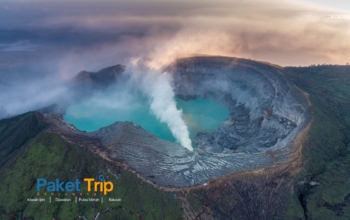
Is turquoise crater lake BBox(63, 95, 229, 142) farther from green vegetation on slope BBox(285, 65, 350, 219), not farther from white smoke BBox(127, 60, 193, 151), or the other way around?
green vegetation on slope BBox(285, 65, 350, 219)

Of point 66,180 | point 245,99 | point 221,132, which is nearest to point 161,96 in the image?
point 221,132

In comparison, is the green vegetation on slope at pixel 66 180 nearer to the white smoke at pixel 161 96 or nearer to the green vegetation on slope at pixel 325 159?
the green vegetation on slope at pixel 325 159

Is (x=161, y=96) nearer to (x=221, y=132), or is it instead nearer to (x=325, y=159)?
(x=221, y=132)

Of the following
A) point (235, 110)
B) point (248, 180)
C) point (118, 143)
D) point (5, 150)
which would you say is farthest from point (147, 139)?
point (235, 110)

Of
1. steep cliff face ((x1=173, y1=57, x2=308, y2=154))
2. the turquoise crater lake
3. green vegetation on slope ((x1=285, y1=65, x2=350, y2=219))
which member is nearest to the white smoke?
the turquoise crater lake

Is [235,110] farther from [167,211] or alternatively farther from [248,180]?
[167,211]
